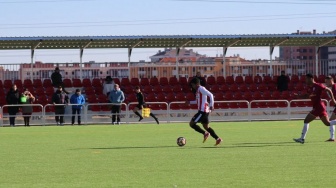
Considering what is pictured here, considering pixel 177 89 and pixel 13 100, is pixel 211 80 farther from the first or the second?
pixel 13 100

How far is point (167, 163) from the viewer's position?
17156 mm

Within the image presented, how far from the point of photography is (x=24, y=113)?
135 feet

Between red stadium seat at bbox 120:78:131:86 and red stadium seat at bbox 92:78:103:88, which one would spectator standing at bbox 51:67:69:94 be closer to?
red stadium seat at bbox 92:78:103:88

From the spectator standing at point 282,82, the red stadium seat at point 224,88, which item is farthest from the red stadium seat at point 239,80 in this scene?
the spectator standing at point 282,82

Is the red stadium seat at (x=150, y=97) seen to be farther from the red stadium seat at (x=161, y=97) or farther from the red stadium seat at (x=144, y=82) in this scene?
the red stadium seat at (x=144, y=82)

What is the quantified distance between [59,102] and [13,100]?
A: 2.25 m

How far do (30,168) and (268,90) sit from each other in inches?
1305

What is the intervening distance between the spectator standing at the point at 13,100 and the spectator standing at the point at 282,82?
15002 mm

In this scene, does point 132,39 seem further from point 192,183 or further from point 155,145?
point 192,183

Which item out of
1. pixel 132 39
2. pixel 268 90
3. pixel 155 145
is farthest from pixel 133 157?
pixel 268 90

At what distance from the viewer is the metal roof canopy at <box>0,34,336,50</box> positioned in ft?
144

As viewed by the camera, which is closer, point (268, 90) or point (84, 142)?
point (84, 142)

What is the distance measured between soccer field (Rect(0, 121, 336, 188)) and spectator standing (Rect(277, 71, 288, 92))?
21.8 meters

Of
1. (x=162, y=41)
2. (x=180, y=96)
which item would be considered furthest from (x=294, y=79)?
(x=162, y=41)
